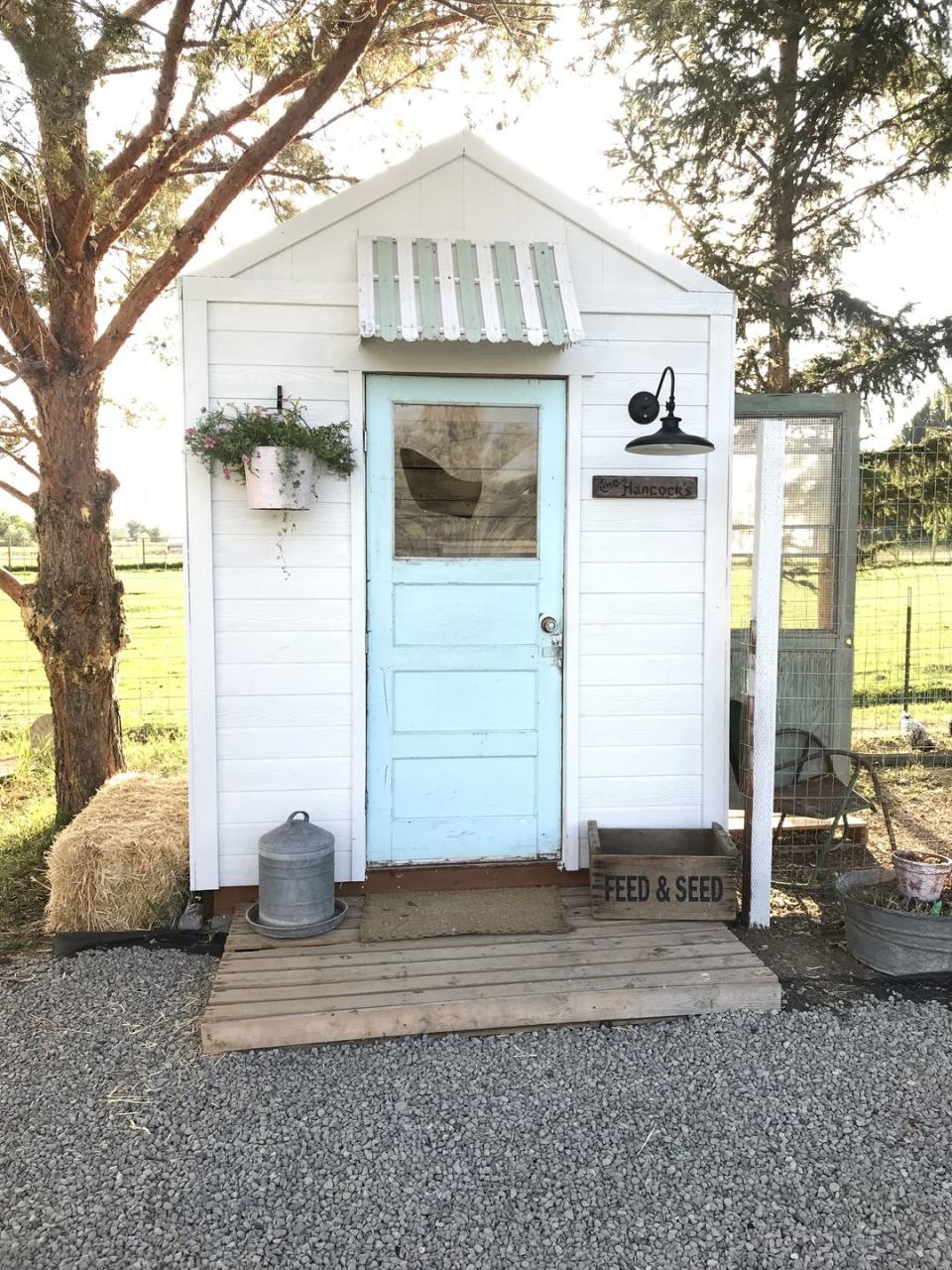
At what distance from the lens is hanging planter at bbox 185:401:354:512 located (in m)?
3.20

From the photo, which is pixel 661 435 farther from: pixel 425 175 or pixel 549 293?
pixel 425 175


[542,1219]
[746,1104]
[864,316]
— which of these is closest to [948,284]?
[864,316]

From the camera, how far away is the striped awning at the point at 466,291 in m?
3.19

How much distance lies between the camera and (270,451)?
3184 mm

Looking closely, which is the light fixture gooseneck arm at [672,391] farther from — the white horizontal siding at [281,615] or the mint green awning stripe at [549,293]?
the white horizontal siding at [281,615]

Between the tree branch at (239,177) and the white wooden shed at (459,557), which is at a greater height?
the tree branch at (239,177)

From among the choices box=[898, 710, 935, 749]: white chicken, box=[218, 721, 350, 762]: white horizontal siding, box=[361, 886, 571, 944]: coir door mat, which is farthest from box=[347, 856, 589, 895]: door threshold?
box=[898, 710, 935, 749]: white chicken

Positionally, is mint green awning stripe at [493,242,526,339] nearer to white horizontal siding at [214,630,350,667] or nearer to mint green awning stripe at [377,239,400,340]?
mint green awning stripe at [377,239,400,340]

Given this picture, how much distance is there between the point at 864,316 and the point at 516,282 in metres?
3.25

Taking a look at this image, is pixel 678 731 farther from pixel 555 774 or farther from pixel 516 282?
pixel 516 282

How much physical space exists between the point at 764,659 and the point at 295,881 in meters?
2.01

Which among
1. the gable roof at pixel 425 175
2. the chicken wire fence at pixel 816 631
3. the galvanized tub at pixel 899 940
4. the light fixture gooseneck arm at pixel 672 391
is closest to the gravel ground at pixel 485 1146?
the galvanized tub at pixel 899 940

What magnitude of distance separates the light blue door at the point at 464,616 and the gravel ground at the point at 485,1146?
39.4 inches

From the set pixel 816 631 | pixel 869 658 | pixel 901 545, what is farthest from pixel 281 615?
pixel 869 658
